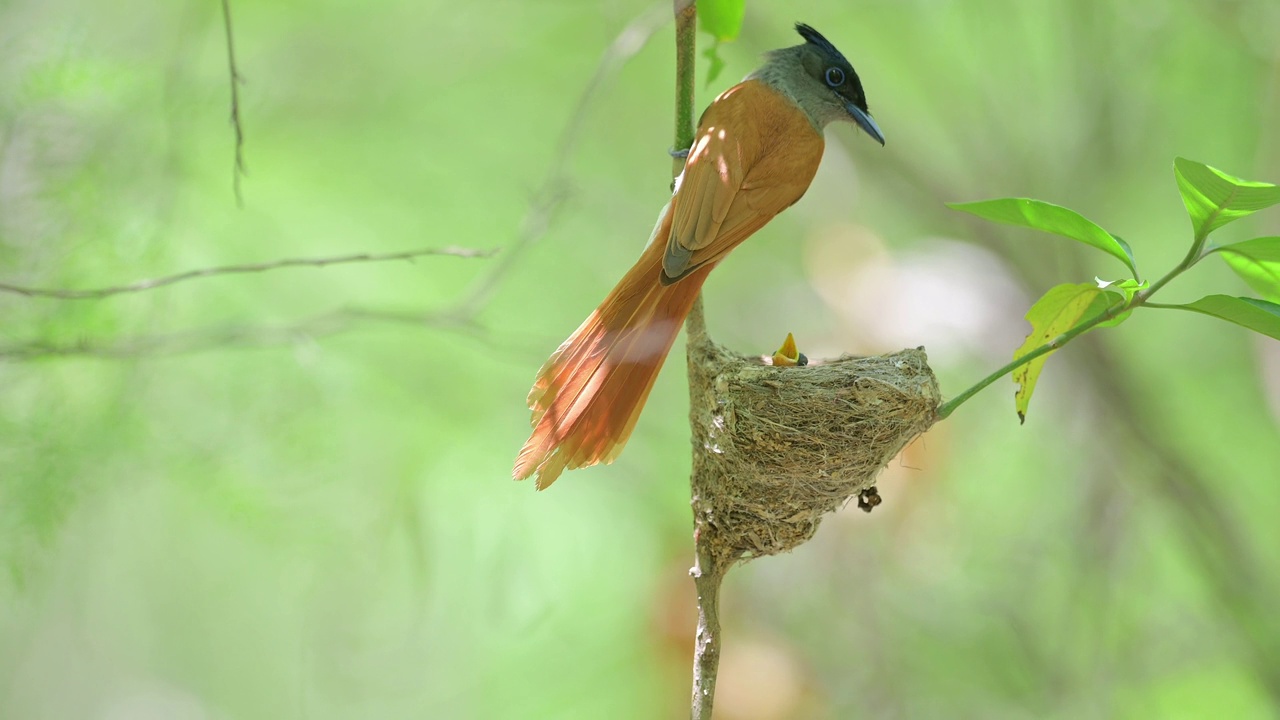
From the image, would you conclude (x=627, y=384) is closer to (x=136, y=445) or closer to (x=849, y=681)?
(x=136, y=445)

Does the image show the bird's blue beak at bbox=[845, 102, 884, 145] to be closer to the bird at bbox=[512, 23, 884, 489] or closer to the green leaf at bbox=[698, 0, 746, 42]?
the bird at bbox=[512, 23, 884, 489]

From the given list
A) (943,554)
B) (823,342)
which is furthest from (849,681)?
(823,342)

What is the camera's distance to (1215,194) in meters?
1.20

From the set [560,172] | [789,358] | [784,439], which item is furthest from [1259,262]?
[560,172]

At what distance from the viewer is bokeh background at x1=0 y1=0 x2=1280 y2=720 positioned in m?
3.50

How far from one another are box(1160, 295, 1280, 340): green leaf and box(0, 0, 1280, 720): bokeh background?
7.10 feet

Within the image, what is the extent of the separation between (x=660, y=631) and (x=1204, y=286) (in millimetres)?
3196

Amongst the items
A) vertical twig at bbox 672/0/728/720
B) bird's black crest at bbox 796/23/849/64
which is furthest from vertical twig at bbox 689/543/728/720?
bird's black crest at bbox 796/23/849/64

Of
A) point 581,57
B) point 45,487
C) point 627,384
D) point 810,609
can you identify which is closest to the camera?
point 627,384

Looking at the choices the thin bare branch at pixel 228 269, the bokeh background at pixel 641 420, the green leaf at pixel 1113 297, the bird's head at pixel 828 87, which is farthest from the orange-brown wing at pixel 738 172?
the bokeh background at pixel 641 420

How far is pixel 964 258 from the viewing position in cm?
403

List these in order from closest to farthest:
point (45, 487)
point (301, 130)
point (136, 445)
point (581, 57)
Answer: point (45, 487), point (136, 445), point (301, 130), point (581, 57)

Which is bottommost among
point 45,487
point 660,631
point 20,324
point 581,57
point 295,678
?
point 295,678

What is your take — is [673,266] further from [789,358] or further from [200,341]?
[200,341]
